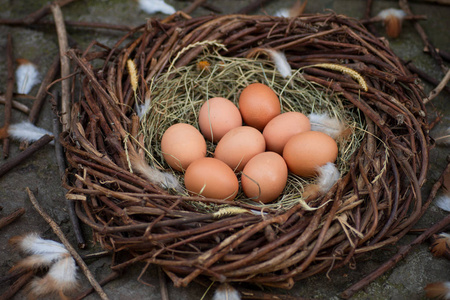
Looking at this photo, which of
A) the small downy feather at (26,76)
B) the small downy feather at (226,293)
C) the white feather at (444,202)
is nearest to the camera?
the small downy feather at (226,293)

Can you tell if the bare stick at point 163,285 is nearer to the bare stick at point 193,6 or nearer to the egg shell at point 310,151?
the egg shell at point 310,151

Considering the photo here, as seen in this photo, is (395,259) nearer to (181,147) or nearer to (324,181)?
(324,181)

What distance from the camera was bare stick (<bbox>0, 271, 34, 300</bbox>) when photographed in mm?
1493

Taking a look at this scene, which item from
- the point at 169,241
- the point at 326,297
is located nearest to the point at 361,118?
the point at 326,297

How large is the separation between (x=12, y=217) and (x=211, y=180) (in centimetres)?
82

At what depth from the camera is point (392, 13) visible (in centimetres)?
254

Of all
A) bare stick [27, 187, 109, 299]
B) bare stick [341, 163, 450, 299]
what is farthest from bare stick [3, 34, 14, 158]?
bare stick [341, 163, 450, 299]

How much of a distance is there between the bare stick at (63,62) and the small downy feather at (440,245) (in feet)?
5.13

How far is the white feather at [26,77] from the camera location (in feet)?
7.39

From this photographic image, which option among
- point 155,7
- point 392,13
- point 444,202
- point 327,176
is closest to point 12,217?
point 327,176

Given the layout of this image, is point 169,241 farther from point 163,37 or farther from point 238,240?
point 163,37

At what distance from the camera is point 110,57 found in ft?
6.88

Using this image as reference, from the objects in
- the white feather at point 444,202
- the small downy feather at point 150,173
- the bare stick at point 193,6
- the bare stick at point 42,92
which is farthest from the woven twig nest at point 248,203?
the bare stick at point 193,6

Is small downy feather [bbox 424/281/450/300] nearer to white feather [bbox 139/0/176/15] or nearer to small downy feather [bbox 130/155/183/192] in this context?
small downy feather [bbox 130/155/183/192]
